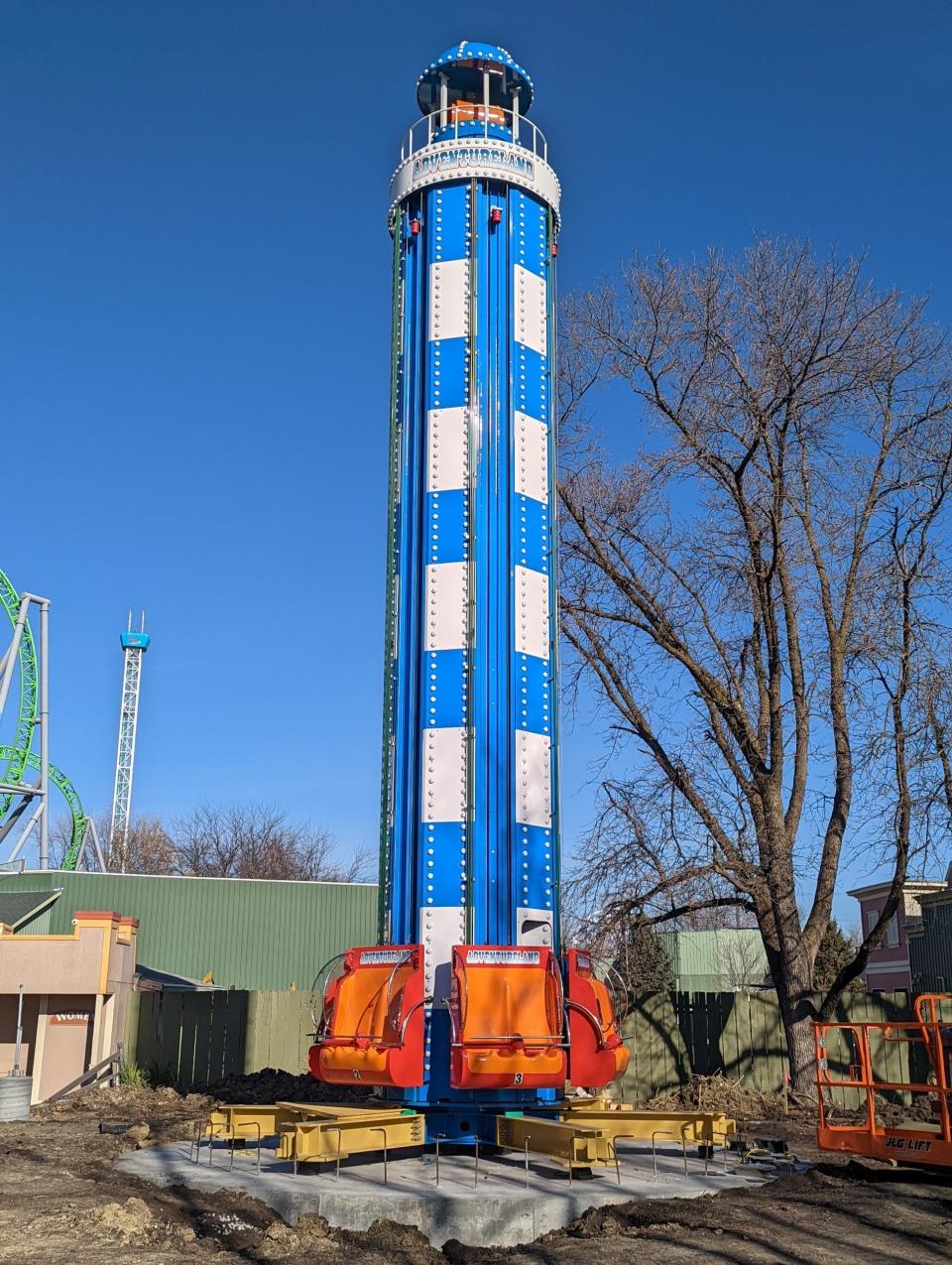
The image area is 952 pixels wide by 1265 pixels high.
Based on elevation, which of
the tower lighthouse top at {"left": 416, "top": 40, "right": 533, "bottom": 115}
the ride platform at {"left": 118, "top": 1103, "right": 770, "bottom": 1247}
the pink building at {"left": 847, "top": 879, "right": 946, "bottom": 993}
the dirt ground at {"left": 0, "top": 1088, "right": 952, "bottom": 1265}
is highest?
the tower lighthouse top at {"left": 416, "top": 40, "right": 533, "bottom": 115}

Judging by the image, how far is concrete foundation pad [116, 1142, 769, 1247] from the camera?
10.8 metres

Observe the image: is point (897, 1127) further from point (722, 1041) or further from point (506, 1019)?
point (722, 1041)

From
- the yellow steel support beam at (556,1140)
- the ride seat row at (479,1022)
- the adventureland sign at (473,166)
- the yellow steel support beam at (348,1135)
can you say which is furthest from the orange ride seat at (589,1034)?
the adventureland sign at (473,166)

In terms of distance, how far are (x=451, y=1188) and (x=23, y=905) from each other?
30.9m

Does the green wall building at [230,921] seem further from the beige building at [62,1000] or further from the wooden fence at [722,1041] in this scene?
the wooden fence at [722,1041]

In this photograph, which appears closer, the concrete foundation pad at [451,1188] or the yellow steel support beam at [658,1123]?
the concrete foundation pad at [451,1188]

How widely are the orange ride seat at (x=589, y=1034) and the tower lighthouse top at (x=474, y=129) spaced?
36.3ft

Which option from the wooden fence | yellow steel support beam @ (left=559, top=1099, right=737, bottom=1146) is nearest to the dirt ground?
yellow steel support beam @ (left=559, top=1099, right=737, bottom=1146)

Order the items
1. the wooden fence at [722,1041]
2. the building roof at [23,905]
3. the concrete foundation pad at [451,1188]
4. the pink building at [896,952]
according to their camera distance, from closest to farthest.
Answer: the concrete foundation pad at [451,1188], the wooden fence at [722,1041], the building roof at [23,905], the pink building at [896,952]

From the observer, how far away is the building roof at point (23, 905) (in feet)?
124

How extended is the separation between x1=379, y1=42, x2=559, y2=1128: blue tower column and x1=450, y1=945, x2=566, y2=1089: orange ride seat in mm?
712

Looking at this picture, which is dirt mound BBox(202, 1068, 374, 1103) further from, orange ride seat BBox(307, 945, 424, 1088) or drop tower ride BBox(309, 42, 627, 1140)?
drop tower ride BBox(309, 42, 627, 1140)

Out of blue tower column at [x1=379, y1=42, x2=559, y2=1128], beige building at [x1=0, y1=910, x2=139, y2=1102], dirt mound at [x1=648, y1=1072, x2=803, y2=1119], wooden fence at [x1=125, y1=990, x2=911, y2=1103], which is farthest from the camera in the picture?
beige building at [x1=0, y1=910, x2=139, y2=1102]

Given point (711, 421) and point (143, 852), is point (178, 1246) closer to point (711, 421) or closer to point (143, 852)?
point (711, 421)
